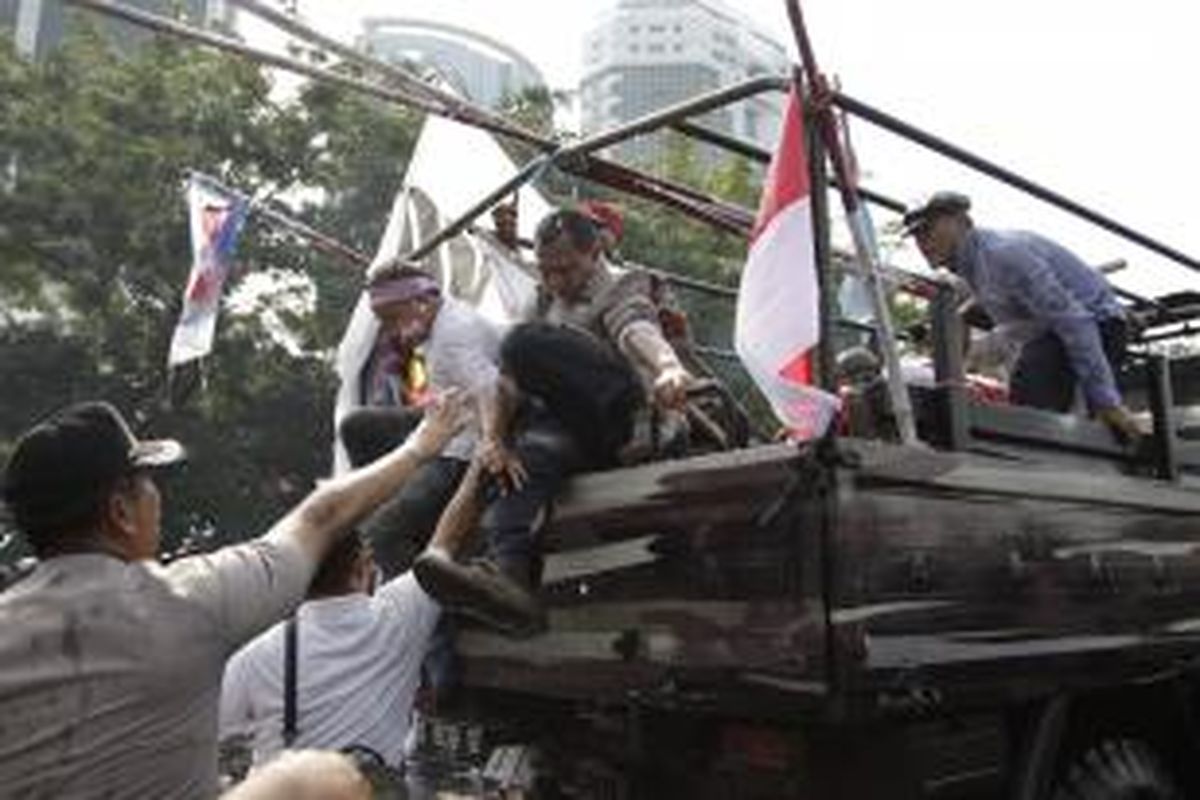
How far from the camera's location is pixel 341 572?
3527mm

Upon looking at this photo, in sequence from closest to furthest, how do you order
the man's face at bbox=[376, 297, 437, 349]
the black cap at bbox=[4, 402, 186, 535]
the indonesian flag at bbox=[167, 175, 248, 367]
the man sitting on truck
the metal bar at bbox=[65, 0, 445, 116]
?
the black cap at bbox=[4, 402, 186, 535] < the man sitting on truck < the metal bar at bbox=[65, 0, 445, 116] < the man's face at bbox=[376, 297, 437, 349] < the indonesian flag at bbox=[167, 175, 248, 367]

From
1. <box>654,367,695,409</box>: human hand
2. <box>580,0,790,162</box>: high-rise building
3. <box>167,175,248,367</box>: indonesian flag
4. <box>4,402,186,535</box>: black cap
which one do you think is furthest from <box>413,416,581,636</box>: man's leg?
<box>167,175,248,367</box>: indonesian flag

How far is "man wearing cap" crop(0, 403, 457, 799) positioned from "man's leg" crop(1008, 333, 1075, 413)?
2.98 m

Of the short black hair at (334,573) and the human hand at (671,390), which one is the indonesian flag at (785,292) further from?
the short black hair at (334,573)

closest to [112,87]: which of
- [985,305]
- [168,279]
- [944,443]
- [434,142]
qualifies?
[168,279]

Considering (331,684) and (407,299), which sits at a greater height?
(407,299)

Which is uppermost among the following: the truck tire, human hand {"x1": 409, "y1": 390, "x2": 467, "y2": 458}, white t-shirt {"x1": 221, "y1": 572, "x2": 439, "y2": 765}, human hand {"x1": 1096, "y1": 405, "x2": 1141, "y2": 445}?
human hand {"x1": 1096, "y1": 405, "x2": 1141, "y2": 445}

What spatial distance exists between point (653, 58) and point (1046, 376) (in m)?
16.3

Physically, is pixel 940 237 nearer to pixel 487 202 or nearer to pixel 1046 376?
pixel 1046 376

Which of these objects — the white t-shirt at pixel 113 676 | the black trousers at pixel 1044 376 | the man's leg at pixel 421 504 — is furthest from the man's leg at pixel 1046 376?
the white t-shirt at pixel 113 676

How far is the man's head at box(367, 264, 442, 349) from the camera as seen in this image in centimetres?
427

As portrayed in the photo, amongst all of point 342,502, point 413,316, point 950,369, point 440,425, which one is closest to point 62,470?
point 342,502

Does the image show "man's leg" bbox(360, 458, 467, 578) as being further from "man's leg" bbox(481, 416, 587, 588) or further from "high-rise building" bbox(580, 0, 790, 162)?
"high-rise building" bbox(580, 0, 790, 162)

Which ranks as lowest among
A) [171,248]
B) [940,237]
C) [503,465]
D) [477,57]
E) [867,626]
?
[867,626]
